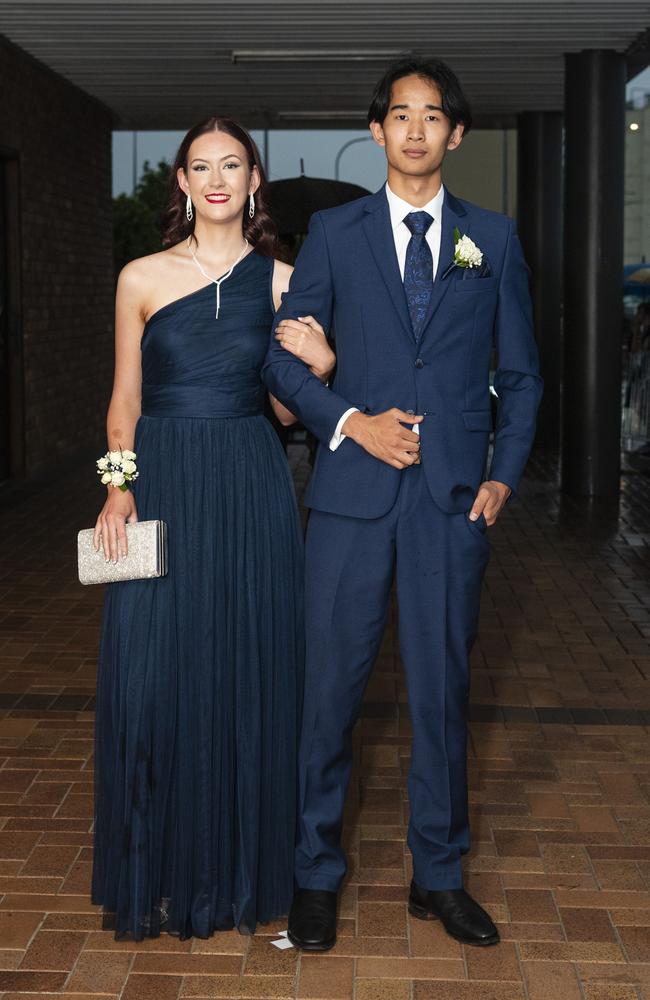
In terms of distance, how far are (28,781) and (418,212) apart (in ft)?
7.85

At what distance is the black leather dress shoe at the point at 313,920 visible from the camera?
11.2 ft

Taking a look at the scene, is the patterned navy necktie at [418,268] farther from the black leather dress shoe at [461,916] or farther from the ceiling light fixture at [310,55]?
the ceiling light fixture at [310,55]

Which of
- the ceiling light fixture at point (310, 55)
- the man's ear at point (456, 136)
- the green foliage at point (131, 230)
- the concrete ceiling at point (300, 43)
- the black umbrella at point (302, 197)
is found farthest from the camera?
the green foliage at point (131, 230)

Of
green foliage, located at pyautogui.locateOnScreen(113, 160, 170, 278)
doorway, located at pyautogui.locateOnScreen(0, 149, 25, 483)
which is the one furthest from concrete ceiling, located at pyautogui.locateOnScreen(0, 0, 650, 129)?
green foliage, located at pyautogui.locateOnScreen(113, 160, 170, 278)

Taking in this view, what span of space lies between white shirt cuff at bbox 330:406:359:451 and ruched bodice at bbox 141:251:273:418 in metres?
0.32

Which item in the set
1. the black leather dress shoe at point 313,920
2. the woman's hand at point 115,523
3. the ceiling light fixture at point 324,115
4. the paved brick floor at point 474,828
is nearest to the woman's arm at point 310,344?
the woman's hand at point 115,523

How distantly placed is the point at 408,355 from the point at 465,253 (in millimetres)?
262

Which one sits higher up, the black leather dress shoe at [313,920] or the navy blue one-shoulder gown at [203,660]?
the navy blue one-shoulder gown at [203,660]

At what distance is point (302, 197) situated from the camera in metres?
12.7

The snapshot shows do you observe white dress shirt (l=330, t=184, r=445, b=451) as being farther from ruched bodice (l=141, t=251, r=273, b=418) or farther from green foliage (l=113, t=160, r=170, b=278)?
green foliage (l=113, t=160, r=170, b=278)

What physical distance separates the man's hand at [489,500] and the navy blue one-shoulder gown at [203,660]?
51cm

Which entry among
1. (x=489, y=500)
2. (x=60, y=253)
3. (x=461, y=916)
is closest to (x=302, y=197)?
(x=60, y=253)

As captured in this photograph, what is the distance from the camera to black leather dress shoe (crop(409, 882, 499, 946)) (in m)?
3.46

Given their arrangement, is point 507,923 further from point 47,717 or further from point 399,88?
point 47,717
